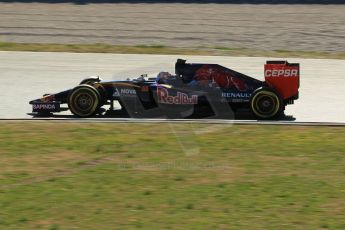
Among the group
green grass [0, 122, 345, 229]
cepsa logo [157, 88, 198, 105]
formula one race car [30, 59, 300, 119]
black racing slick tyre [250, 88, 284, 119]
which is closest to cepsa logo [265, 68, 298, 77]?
formula one race car [30, 59, 300, 119]

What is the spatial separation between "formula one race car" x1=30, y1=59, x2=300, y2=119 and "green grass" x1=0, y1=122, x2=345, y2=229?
2.17ft

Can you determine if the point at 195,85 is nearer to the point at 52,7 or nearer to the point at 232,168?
the point at 232,168

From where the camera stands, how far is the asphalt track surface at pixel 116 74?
15.2m

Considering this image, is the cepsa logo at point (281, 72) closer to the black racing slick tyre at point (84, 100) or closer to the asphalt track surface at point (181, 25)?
the black racing slick tyre at point (84, 100)

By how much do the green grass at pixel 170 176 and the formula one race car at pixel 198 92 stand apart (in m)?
0.66

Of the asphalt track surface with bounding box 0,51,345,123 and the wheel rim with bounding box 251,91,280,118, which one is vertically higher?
the asphalt track surface with bounding box 0,51,345,123

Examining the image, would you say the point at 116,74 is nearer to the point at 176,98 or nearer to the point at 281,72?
the point at 176,98

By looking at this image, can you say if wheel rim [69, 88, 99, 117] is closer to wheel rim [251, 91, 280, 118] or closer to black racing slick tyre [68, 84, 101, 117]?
black racing slick tyre [68, 84, 101, 117]

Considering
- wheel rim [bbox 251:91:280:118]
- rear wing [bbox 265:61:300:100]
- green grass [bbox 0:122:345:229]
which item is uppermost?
rear wing [bbox 265:61:300:100]

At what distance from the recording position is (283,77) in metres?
14.2

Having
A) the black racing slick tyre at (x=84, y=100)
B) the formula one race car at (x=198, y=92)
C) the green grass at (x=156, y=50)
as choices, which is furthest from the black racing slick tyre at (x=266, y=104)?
the green grass at (x=156, y=50)

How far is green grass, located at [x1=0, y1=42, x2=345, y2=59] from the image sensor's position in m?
22.2

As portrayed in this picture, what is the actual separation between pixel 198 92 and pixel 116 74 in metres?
4.95

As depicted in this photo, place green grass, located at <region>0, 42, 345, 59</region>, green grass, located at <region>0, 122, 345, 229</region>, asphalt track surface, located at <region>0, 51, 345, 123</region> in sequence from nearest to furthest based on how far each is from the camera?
green grass, located at <region>0, 122, 345, 229</region> < asphalt track surface, located at <region>0, 51, 345, 123</region> < green grass, located at <region>0, 42, 345, 59</region>
